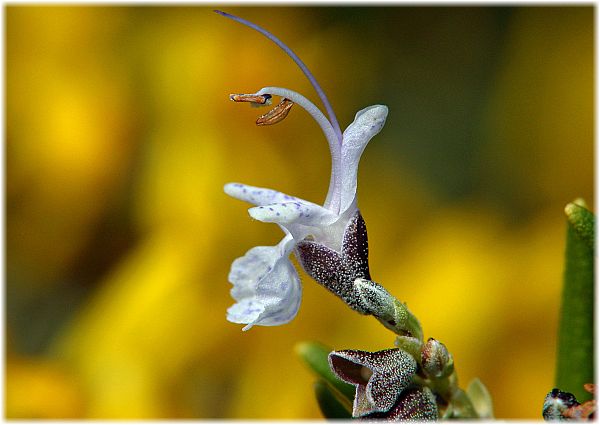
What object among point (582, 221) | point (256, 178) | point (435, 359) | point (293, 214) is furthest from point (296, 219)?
point (256, 178)

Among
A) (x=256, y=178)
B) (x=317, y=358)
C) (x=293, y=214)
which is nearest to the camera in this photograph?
(x=293, y=214)

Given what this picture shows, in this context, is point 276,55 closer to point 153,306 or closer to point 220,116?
point 220,116

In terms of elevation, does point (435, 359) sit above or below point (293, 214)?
below

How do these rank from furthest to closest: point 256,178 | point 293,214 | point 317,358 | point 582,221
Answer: point 256,178
point 317,358
point 582,221
point 293,214

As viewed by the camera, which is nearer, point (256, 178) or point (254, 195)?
point (254, 195)

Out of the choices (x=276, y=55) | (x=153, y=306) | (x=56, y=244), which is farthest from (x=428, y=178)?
(x=56, y=244)

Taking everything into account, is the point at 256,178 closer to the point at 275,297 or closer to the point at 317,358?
the point at 317,358

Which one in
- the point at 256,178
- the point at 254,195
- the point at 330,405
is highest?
the point at 254,195
